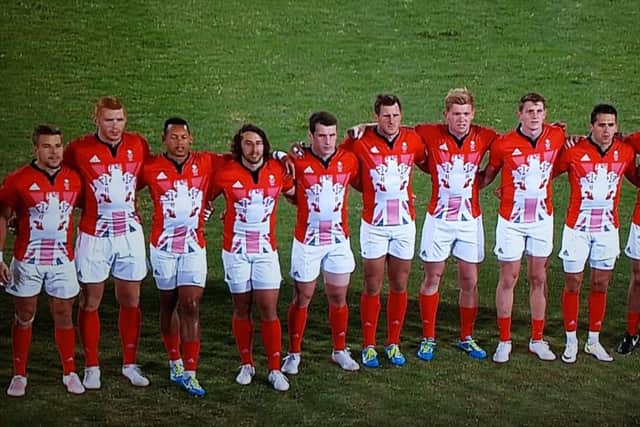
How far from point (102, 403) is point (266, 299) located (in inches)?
42.5

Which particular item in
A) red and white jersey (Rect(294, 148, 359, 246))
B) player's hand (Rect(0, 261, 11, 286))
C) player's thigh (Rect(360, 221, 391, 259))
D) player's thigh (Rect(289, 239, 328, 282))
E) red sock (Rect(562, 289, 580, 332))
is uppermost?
red and white jersey (Rect(294, 148, 359, 246))

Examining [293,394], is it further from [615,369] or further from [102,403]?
[615,369]

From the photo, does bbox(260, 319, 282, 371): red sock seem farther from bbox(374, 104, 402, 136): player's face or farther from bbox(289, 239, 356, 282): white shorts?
bbox(374, 104, 402, 136): player's face

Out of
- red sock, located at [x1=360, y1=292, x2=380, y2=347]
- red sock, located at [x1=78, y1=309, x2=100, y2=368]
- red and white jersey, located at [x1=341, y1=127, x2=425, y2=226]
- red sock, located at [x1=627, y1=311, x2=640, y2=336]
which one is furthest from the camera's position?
red sock, located at [x1=627, y1=311, x2=640, y2=336]

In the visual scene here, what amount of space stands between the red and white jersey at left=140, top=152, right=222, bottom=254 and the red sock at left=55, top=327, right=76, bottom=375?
708mm

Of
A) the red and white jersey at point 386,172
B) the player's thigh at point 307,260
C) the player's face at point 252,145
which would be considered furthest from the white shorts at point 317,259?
the player's face at point 252,145

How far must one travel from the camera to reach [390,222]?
306 inches

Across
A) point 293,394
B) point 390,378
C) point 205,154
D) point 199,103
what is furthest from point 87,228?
point 199,103

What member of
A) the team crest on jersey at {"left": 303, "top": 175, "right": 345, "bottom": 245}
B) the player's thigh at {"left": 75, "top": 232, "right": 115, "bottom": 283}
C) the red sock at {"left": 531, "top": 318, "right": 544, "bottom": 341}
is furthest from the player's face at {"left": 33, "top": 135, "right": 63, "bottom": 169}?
the red sock at {"left": 531, "top": 318, "right": 544, "bottom": 341}

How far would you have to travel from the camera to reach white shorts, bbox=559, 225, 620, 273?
7930 mm

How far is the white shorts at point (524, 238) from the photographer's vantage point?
788 centimetres

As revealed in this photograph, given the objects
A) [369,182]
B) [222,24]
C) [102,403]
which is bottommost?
[102,403]

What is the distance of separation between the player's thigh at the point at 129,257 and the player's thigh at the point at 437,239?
1.72 m

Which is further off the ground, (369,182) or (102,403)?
(369,182)
